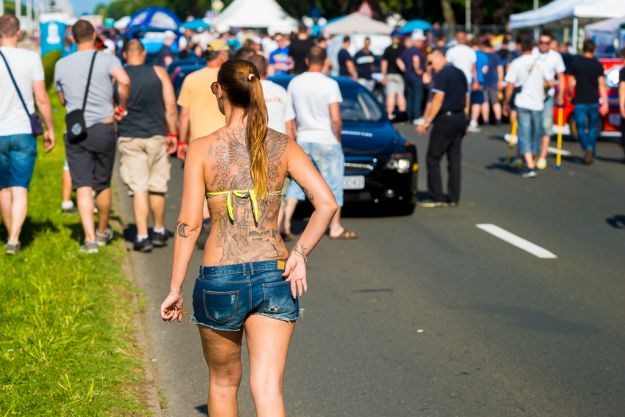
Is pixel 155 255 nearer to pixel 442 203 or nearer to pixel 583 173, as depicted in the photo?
pixel 442 203

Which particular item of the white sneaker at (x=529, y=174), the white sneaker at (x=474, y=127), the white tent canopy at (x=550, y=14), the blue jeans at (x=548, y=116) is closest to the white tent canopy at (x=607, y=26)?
the white tent canopy at (x=550, y=14)

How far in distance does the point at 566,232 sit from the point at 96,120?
482 cm

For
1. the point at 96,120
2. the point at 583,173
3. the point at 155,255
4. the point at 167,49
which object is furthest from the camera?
the point at 167,49

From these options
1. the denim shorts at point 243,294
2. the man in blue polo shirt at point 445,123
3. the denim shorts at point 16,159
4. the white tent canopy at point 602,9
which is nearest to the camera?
the denim shorts at point 243,294

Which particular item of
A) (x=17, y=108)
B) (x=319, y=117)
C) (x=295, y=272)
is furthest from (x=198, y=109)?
(x=295, y=272)

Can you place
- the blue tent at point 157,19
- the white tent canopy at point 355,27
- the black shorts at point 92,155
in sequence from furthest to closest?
the blue tent at point 157,19 → the white tent canopy at point 355,27 → the black shorts at point 92,155

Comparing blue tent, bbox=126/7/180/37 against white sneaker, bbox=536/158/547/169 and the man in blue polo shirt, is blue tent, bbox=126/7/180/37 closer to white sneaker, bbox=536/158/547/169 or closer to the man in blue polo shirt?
white sneaker, bbox=536/158/547/169

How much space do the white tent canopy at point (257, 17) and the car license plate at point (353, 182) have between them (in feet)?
173

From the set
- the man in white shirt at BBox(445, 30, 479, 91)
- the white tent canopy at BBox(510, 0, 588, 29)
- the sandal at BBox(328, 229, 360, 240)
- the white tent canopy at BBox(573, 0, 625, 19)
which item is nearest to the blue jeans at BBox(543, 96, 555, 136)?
the man in white shirt at BBox(445, 30, 479, 91)

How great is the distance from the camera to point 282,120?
415 inches

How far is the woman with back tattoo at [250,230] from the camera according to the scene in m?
4.68

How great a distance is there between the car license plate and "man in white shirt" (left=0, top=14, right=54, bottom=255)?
13.1 ft

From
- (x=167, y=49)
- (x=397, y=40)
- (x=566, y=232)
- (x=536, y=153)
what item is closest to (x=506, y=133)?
(x=397, y=40)

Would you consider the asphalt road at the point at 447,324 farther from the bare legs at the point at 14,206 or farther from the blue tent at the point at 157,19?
the blue tent at the point at 157,19
